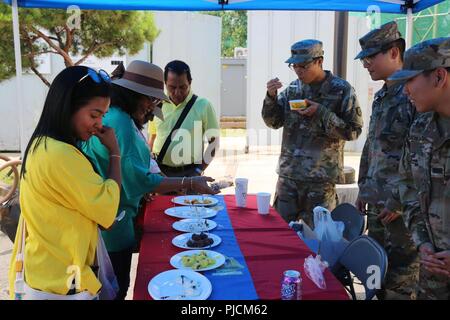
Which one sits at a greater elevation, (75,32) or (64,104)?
(75,32)

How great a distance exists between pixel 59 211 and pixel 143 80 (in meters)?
0.96

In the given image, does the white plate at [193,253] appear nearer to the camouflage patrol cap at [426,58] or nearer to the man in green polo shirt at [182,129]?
the camouflage patrol cap at [426,58]

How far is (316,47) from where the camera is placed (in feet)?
10.1

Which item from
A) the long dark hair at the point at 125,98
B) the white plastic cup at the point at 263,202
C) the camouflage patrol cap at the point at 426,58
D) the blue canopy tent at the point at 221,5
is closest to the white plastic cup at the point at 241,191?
the white plastic cup at the point at 263,202

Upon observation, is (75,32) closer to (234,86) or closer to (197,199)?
(197,199)

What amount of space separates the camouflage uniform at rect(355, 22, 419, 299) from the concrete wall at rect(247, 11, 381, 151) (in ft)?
23.2

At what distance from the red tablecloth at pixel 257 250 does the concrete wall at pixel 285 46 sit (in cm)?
731

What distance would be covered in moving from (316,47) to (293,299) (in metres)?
2.14

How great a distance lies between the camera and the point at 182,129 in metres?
3.45

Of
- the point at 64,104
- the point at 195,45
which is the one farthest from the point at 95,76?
the point at 195,45

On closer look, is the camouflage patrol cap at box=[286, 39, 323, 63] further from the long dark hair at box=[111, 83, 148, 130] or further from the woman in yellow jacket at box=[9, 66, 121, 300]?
the woman in yellow jacket at box=[9, 66, 121, 300]

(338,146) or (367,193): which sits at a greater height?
(338,146)
